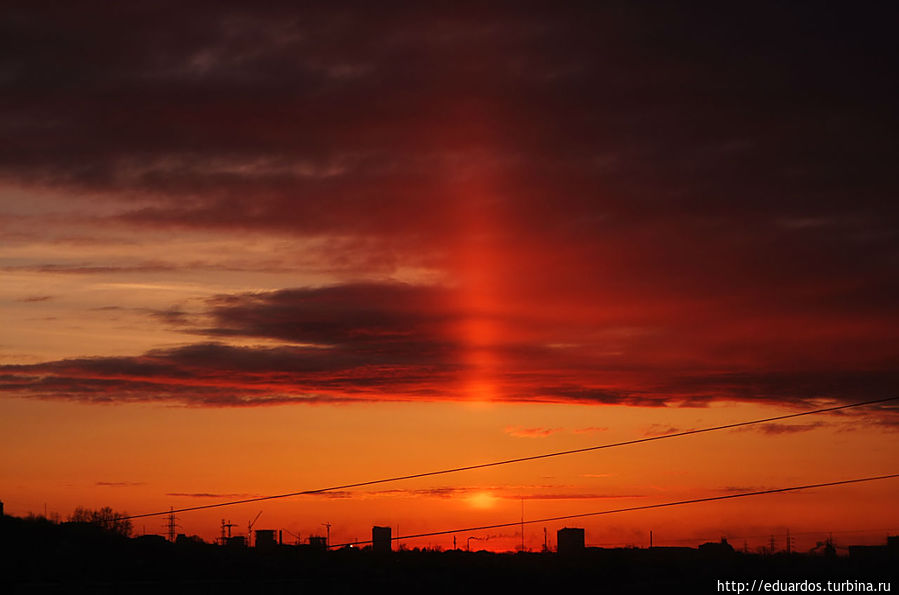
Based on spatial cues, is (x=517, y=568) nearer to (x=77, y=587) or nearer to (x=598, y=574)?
(x=598, y=574)

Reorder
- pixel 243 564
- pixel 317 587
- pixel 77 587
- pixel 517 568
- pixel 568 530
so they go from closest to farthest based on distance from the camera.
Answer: pixel 77 587, pixel 317 587, pixel 243 564, pixel 517 568, pixel 568 530

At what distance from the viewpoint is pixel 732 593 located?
82.1 metres

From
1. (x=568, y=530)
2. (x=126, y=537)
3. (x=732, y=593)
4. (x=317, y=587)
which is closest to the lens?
(x=317, y=587)

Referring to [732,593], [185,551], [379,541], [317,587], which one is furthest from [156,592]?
[379,541]

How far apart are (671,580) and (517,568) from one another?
13.7 metres

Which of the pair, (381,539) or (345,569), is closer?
(345,569)

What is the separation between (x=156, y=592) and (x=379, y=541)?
2681 inches

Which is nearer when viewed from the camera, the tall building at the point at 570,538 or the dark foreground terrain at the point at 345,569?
the dark foreground terrain at the point at 345,569

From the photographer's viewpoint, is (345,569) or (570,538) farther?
(570,538)

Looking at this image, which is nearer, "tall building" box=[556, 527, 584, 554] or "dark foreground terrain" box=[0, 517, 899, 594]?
"dark foreground terrain" box=[0, 517, 899, 594]

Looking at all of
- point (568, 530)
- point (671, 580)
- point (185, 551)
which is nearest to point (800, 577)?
point (671, 580)

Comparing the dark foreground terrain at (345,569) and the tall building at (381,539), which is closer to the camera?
the dark foreground terrain at (345,569)

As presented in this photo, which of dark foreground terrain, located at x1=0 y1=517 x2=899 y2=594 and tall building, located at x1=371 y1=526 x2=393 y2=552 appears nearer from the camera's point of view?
dark foreground terrain, located at x1=0 y1=517 x2=899 y2=594

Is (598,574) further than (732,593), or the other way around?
(598,574)
